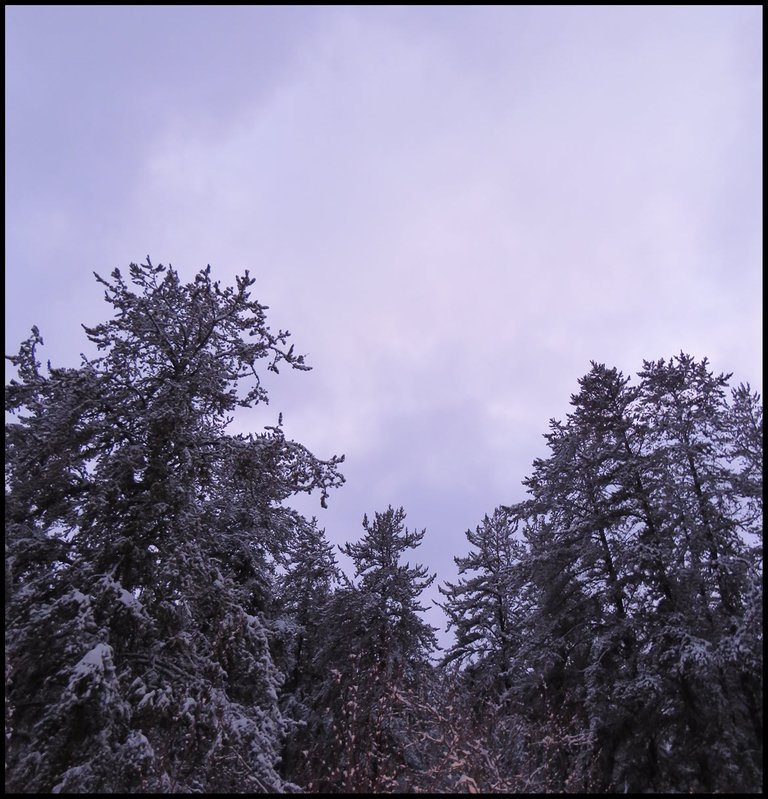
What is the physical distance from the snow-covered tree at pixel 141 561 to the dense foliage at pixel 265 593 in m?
0.04

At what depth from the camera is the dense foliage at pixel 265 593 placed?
824 cm

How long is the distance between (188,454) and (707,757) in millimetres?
11349

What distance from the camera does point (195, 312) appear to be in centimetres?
1105

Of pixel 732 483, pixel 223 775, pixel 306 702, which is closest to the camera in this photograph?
pixel 223 775

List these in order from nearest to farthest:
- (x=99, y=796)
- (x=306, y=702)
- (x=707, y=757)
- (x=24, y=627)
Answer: (x=99, y=796) < (x=24, y=627) < (x=707, y=757) < (x=306, y=702)

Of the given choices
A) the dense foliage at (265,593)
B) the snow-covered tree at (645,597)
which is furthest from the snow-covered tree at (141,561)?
the snow-covered tree at (645,597)

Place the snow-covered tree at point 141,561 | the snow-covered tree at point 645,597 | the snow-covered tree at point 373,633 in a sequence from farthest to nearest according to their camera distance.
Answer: the snow-covered tree at point 373,633
the snow-covered tree at point 645,597
the snow-covered tree at point 141,561

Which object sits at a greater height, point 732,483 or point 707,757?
point 732,483

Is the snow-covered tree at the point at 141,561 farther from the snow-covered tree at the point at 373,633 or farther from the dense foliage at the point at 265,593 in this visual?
the snow-covered tree at the point at 373,633

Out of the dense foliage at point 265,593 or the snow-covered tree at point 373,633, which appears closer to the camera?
the dense foliage at point 265,593

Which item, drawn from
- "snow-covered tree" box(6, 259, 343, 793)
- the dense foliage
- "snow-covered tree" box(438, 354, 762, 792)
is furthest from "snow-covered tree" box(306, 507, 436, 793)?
"snow-covered tree" box(6, 259, 343, 793)

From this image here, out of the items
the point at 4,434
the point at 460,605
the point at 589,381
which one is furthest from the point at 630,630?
the point at 4,434

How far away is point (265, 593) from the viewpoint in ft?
54.2

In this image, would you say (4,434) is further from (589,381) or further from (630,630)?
(589,381)
